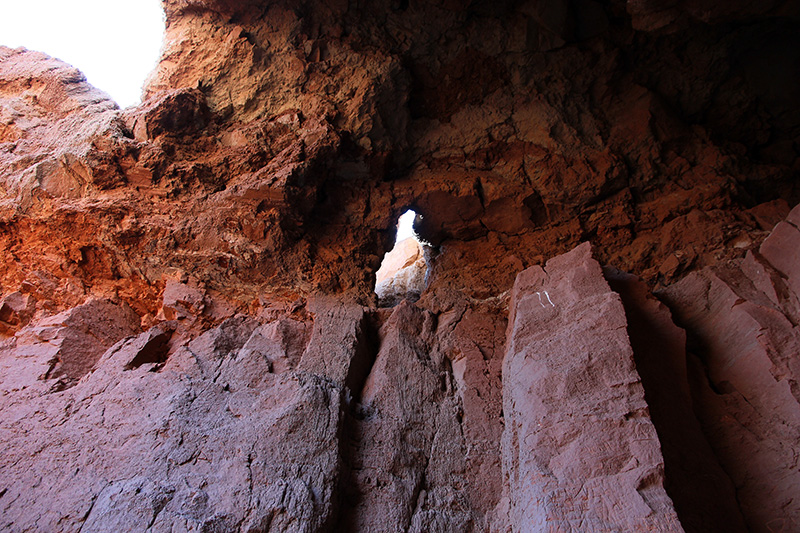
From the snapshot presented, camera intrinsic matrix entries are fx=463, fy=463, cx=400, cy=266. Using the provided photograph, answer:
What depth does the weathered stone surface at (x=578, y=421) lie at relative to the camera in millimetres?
2387

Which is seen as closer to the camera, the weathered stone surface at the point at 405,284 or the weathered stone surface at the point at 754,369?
the weathered stone surface at the point at 754,369

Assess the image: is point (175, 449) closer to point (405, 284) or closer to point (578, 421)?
point (578, 421)

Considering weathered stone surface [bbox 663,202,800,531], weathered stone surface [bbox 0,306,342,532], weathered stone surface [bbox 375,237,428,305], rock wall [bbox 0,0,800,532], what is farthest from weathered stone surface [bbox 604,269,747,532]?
weathered stone surface [bbox 375,237,428,305]

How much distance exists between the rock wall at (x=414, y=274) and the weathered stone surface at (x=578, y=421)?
0.06 ft

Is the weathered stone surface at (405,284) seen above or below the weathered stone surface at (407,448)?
above

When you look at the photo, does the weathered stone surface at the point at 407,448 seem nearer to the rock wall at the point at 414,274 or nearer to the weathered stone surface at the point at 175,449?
the rock wall at the point at 414,274

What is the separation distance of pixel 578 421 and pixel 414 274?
187 inches

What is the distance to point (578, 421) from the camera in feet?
9.14

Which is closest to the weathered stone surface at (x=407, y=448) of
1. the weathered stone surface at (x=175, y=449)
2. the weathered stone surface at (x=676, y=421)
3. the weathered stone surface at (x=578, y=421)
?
the weathered stone surface at (x=175, y=449)

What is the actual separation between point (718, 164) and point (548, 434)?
4.63 metres

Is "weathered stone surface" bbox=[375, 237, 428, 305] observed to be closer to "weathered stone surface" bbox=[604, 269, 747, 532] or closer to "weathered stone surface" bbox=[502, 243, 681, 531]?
"weathered stone surface" bbox=[502, 243, 681, 531]

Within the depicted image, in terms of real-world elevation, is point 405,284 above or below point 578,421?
above

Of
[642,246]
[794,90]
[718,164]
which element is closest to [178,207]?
[642,246]

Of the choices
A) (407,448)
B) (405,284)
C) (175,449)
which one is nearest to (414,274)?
(405,284)
